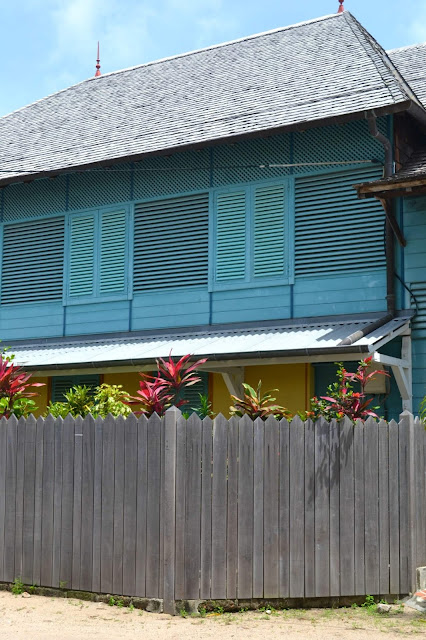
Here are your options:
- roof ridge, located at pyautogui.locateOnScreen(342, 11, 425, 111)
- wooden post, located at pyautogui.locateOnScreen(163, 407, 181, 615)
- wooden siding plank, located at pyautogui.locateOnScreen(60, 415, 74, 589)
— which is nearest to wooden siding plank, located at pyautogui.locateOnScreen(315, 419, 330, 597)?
wooden post, located at pyautogui.locateOnScreen(163, 407, 181, 615)

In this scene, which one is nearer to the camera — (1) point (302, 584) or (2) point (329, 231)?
(1) point (302, 584)

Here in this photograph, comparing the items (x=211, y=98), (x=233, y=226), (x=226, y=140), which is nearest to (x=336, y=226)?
(x=233, y=226)

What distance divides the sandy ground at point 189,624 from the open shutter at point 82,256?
8098 millimetres

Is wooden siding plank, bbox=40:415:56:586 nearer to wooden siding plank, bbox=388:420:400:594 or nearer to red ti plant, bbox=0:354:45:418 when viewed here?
red ti plant, bbox=0:354:45:418

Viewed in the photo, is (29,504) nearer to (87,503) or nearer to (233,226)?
(87,503)

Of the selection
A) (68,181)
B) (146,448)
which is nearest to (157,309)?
(68,181)

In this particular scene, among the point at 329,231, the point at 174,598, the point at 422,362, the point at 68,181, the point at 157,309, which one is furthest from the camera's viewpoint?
the point at 68,181

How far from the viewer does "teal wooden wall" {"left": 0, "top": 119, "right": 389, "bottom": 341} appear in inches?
529

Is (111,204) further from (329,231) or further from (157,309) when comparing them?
(329,231)

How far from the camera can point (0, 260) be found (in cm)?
1747

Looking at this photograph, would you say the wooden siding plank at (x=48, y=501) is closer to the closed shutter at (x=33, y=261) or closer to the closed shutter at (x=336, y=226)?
the closed shutter at (x=336, y=226)

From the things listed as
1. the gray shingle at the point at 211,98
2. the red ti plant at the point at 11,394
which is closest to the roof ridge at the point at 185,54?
the gray shingle at the point at 211,98

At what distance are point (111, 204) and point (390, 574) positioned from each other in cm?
928

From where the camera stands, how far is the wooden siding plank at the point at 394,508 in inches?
347
